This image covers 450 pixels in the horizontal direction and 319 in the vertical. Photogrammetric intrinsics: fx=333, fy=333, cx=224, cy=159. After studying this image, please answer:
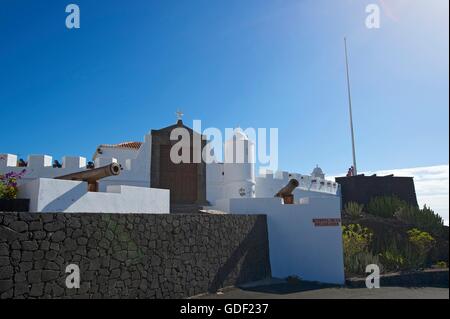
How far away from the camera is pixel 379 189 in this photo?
65.8 feet

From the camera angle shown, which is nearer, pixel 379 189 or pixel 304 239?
pixel 304 239

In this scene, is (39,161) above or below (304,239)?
above

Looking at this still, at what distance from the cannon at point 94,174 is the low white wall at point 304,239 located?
5102 mm

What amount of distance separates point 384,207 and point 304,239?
8639 millimetres

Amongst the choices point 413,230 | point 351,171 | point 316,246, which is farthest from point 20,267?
point 351,171

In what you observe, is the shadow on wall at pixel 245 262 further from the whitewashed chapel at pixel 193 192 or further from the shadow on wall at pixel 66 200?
the shadow on wall at pixel 66 200

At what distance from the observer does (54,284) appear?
Result: 5934mm

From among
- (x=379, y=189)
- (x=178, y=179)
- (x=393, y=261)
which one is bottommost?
(x=393, y=261)

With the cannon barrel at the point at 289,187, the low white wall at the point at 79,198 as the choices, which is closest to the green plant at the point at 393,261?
the cannon barrel at the point at 289,187

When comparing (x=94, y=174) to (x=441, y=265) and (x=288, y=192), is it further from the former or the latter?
(x=441, y=265)

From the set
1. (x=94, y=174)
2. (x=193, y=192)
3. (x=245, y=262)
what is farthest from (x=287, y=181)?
(x=94, y=174)

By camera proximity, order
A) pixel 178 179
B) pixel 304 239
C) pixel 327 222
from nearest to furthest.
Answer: pixel 327 222, pixel 304 239, pixel 178 179
